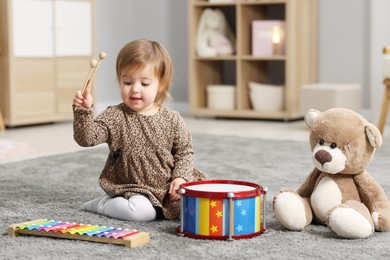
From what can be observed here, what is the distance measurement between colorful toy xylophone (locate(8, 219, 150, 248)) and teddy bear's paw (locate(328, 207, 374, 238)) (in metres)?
0.39

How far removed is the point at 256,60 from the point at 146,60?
2.70 meters

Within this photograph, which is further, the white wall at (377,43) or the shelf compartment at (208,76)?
the shelf compartment at (208,76)

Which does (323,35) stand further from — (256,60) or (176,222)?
(176,222)

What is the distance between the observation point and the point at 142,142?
1848mm

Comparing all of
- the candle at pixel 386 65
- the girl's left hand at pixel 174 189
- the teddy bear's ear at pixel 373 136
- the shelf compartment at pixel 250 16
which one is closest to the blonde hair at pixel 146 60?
the girl's left hand at pixel 174 189

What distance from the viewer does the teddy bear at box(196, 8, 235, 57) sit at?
14.4ft

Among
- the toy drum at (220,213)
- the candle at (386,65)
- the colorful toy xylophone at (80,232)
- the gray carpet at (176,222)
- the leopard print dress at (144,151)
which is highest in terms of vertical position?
the candle at (386,65)

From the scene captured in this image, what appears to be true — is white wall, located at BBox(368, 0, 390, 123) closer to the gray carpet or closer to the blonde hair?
the gray carpet

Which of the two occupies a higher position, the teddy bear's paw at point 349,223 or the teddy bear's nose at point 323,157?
the teddy bear's nose at point 323,157

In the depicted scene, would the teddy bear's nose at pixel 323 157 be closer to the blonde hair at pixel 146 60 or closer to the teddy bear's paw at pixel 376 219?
the teddy bear's paw at pixel 376 219

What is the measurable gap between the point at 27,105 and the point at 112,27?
43.8 inches

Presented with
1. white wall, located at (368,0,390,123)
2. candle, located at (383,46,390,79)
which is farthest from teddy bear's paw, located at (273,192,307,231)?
white wall, located at (368,0,390,123)

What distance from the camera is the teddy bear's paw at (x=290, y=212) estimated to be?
1.64 m

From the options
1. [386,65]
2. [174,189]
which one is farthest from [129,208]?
[386,65]
